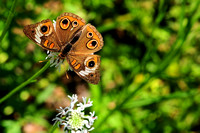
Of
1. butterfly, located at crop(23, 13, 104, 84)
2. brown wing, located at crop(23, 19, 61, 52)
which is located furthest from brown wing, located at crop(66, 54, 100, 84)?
brown wing, located at crop(23, 19, 61, 52)

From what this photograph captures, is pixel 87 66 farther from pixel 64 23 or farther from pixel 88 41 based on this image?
pixel 64 23

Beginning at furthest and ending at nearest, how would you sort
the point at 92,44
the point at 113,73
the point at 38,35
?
the point at 113,73, the point at 92,44, the point at 38,35

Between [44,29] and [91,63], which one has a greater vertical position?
[44,29]

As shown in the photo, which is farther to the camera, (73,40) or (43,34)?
(73,40)

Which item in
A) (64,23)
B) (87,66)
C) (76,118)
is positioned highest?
(64,23)

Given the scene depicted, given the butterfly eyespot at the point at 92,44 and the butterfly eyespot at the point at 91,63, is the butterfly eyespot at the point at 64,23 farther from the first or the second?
the butterfly eyespot at the point at 91,63

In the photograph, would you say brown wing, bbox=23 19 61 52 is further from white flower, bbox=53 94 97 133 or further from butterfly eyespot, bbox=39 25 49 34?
white flower, bbox=53 94 97 133

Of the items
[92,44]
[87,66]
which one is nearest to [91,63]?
[87,66]
